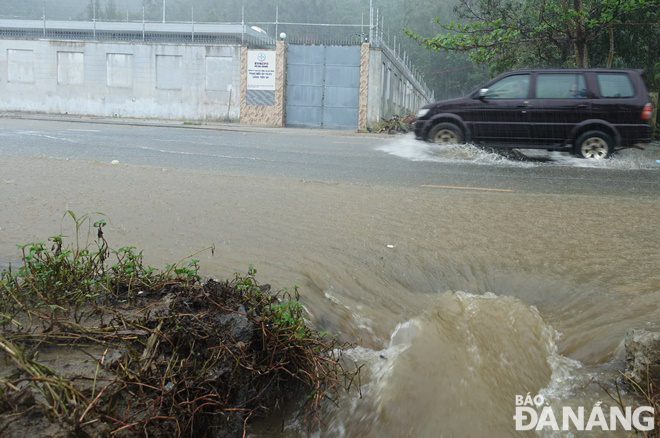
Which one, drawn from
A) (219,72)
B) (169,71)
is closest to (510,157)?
(219,72)

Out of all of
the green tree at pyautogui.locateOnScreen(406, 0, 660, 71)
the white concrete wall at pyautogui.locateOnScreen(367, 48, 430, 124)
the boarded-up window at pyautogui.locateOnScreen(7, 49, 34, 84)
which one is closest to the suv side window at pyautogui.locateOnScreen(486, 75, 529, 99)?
the green tree at pyautogui.locateOnScreen(406, 0, 660, 71)

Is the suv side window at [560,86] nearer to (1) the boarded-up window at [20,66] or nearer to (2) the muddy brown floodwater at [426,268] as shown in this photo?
(2) the muddy brown floodwater at [426,268]

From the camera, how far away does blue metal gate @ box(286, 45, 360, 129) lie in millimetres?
29375

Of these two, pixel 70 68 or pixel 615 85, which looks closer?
pixel 615 85

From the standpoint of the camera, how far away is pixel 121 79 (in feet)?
108

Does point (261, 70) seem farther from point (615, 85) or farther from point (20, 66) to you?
point (615, 85)

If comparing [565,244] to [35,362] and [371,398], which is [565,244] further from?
[35,362]

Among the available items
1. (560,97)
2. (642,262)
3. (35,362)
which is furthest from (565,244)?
(560,97)

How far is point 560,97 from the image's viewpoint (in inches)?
460

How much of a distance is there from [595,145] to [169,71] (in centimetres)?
2557

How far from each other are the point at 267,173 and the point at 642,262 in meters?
5.28

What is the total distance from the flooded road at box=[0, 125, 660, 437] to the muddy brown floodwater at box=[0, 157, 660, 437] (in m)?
0.01

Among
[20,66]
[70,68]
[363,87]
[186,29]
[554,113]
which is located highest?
[186,29]

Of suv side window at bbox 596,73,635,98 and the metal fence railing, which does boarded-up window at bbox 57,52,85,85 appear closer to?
the metal fence railing
